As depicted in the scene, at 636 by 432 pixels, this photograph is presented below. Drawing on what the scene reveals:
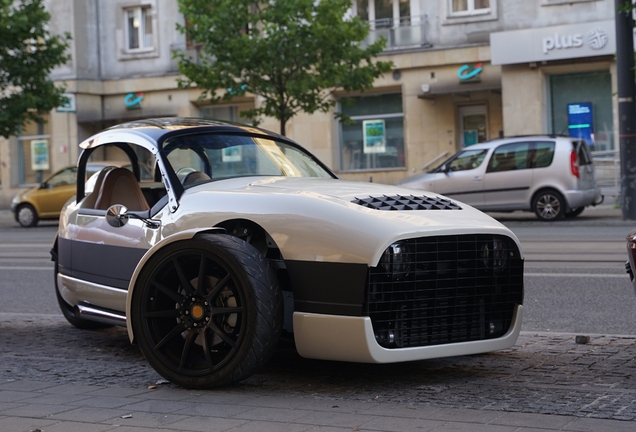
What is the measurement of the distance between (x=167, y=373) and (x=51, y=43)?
982 inches

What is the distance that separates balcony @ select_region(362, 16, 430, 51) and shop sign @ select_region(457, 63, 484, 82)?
56.4 inches

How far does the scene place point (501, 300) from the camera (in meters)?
5.81

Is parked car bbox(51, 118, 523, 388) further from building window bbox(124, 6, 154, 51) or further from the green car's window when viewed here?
building window bbox(124, 6, 154, 51)

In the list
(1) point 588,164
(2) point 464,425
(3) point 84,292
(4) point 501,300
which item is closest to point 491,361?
(4) point 501,300

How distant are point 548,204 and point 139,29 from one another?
19.9 metres

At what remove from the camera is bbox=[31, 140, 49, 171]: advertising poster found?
37.4m

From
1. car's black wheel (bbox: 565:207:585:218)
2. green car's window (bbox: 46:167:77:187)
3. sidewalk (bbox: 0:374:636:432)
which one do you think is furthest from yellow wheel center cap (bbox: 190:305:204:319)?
green car's window (bbox: 46:167:77:187)

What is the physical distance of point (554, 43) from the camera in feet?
91.1

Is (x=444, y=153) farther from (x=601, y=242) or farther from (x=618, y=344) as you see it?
(x=618, y=344)

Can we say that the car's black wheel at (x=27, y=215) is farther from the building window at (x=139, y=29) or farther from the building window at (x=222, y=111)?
the building window at (x=139, y=29)

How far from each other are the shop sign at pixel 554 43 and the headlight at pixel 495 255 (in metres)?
22.4

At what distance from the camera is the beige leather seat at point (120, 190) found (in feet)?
24.6

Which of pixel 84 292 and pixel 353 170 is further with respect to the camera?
pixel 353 170

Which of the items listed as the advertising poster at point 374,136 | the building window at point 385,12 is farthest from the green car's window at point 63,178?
the building window at point 385,12
